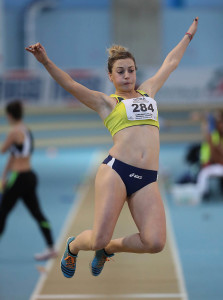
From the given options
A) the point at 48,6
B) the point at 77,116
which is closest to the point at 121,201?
the point at 77,116

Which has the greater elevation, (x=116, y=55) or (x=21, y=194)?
(x=116, y=55)

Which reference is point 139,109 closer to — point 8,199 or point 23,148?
point 23,148

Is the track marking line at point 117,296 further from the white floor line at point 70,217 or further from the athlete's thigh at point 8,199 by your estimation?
the athlete's thigh at point 8,199

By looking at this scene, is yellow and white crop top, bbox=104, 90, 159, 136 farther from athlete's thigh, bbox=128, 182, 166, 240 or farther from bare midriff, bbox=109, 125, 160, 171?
athlete's thigh, bbox=128, 182, 166, 240

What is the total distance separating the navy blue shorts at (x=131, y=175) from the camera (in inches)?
199

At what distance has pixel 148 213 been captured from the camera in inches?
196

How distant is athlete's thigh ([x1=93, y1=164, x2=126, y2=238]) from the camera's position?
4953 mm

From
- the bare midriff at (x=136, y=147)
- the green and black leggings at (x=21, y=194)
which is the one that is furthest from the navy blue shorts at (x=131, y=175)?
the green and black leggings at (x=21, y=194)

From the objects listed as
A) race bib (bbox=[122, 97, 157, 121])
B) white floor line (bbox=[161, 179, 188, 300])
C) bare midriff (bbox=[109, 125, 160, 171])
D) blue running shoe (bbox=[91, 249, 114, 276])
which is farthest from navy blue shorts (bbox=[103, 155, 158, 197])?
white floor line (bbox=[161, 179, 188, 300])

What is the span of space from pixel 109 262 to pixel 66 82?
138 inches

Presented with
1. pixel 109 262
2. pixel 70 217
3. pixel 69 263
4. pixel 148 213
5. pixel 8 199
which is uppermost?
pixel 148 213

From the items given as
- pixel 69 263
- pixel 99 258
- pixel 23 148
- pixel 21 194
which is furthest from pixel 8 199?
pixel 99 258

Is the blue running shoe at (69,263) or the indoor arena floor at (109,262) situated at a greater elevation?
the blue running shoe at (69,263)

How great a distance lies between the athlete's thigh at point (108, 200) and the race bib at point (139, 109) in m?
0.51
